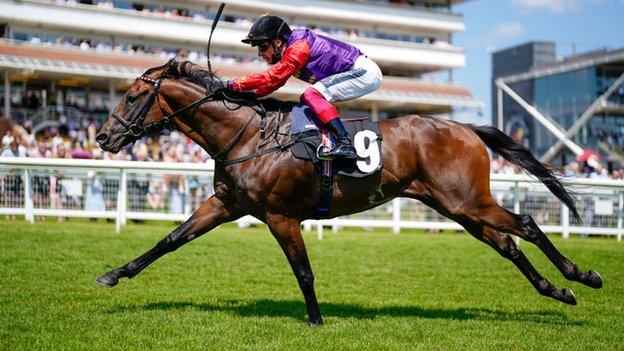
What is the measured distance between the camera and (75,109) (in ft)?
92.8

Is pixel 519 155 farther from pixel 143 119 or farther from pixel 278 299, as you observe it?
pixel 143 119

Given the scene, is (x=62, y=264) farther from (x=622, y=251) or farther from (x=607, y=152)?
(x=607, y=152)

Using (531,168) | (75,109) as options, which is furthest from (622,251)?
(75,109)

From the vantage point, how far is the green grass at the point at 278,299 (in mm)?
5125

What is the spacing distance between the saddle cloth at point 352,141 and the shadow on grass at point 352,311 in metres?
1.24

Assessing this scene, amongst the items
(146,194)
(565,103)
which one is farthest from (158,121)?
(565,103)

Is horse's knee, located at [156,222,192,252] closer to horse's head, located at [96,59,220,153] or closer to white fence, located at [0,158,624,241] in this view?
horse's head, located at [96,59,220,153]

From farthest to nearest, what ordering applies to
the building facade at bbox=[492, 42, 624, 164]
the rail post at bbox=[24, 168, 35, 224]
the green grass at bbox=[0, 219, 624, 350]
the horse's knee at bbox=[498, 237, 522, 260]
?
1. the building facade at bbox=[492, 42, 624, 164]
2. the rail post at bbox=[24, 168, 35, 224]
3. the horse's knee at bbox=[498, 237, 522, 260]
4. the green grass at bbox=[0, 219, 624, 350]

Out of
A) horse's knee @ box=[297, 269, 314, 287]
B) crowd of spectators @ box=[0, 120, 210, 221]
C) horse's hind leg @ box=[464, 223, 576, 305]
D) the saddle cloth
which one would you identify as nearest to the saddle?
the saddle cloth

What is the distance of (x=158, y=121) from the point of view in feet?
20.3

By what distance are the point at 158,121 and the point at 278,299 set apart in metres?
2.03

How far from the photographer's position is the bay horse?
5.87 m

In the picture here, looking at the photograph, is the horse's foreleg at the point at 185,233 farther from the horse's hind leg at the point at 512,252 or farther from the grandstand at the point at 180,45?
the grandstand at the point at 180,45

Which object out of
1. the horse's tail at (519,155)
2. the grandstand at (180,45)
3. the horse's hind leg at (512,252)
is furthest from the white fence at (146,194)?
the grandstand at (180,45)
